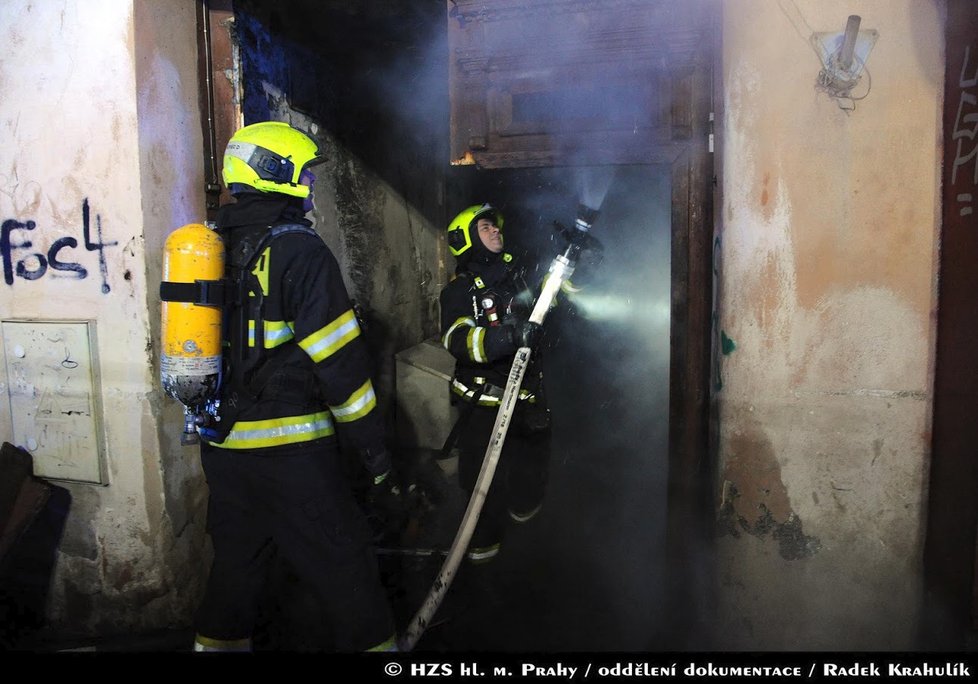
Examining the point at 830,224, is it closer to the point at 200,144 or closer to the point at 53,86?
the point at 200,144

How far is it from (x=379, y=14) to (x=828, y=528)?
419 centimetres

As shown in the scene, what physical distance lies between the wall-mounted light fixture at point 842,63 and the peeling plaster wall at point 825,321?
34mm

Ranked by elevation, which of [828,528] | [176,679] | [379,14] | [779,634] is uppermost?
[379,14]

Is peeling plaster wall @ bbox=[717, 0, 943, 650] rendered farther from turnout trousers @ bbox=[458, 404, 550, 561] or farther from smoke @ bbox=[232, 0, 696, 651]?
turnout trousers @ bbox=[458, 404, 550, 561]

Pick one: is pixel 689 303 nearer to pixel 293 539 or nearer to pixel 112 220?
pixel 293 539

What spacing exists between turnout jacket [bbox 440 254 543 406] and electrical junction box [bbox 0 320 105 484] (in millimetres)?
1944

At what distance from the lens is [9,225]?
3.13 m

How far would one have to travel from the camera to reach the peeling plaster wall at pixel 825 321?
2.54m

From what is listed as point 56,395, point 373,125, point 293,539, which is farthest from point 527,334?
point 373,125

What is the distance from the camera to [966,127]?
2.41 m

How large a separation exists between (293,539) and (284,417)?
51 centimetres

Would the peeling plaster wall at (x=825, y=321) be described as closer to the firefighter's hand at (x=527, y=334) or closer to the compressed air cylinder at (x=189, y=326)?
the firefighter's hand at (x=527, y=334)

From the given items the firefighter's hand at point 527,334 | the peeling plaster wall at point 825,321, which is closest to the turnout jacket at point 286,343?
the firefighter's hand at point 527,334

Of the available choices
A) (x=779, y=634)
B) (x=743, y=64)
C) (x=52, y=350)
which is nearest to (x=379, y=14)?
(x=743, y=64)
